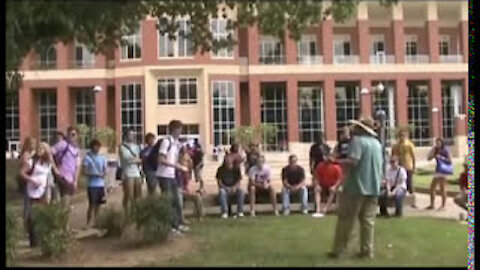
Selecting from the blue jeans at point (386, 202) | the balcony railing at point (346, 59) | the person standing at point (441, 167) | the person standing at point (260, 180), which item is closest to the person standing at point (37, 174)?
the person standing at point (260, 180)

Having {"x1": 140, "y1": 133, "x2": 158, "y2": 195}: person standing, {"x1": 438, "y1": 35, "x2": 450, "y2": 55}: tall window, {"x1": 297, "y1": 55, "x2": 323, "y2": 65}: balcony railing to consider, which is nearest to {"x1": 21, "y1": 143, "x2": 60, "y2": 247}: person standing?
{"x1": 140, "y1": 133, "x2": 158, "y2": 195}: person standing

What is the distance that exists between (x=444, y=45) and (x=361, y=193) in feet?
105

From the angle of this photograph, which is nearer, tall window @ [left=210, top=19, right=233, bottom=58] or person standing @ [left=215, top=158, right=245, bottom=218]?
tall window @ [left=210, top=19, right=233, bottom=58]

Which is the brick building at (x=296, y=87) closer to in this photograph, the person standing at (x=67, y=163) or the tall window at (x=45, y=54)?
the person standing at (x=67, y=163)

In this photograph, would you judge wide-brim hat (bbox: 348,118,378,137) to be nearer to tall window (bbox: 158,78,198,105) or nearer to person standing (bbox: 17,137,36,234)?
person standing (bbox: 17,137,36,234)

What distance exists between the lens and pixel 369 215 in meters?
6.50

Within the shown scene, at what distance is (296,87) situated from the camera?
100.0 feet

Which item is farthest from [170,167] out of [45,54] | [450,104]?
[450,104]

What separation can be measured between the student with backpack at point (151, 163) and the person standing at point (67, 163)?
0.97m

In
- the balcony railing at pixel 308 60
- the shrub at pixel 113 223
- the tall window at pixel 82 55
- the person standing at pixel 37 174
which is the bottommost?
the shrub at pixel 113 223

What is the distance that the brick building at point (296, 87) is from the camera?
17.4 meters

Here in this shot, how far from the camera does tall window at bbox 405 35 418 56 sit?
36.3 metres

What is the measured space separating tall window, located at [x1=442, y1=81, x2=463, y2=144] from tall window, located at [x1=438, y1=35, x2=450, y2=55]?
6.80ft

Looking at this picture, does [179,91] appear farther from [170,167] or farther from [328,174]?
[170,167]
